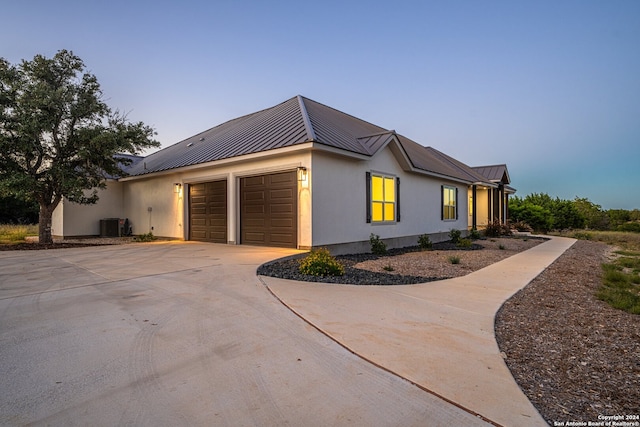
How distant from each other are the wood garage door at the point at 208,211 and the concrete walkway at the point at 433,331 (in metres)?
6.47

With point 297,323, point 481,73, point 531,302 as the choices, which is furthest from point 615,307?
point 481,73

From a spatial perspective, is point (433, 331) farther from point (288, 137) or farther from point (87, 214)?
point (87, 214)

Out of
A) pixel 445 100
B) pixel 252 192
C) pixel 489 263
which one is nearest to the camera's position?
pixel 489 263

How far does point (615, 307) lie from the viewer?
474 centimetres

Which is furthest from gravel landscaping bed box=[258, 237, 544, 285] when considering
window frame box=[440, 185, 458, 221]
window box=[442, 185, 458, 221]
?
window box=[442, 185, 458, 221]

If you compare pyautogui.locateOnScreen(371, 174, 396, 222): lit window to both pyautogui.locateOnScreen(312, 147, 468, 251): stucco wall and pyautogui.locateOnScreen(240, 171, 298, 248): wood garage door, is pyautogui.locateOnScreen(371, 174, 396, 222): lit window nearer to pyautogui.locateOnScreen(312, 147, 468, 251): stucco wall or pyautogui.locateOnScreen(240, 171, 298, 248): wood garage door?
pyautogui.locateOnScreen(312, 147, 468, 251): stucco wall

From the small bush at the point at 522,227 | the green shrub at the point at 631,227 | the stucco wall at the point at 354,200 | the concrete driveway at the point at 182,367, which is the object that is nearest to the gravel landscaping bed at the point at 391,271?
the stucco wall at the point at 354,200

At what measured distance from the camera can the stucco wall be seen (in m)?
9.25

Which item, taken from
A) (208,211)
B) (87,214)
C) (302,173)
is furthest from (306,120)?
(87,214)

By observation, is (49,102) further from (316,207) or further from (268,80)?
(268,80)

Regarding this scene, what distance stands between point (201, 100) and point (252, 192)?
8.78 meters

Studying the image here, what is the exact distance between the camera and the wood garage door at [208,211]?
11.5m

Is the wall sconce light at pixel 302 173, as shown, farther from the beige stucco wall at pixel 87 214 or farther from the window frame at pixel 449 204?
the beige stucco wall at pixel 87 214

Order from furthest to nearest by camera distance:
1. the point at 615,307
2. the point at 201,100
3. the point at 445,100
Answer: the point at 445,100, the point at 201,100, the point at 615,307
